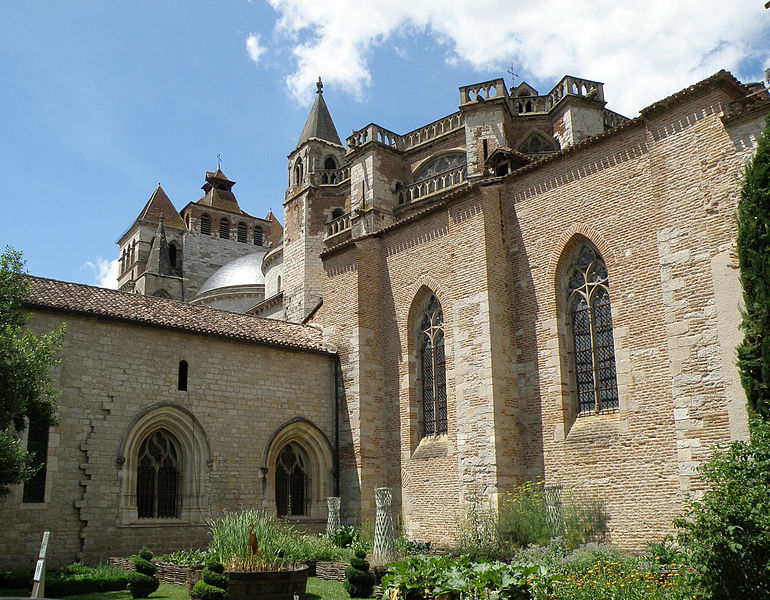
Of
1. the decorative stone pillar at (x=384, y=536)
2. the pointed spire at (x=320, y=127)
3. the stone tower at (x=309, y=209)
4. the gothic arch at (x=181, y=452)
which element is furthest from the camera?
the pointed spire at (x=320, y=127)

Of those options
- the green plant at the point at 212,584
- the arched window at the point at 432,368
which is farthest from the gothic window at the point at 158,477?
the arched window at the point at 432,368

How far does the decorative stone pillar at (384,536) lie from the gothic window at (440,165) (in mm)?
14934

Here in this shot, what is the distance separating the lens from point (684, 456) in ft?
38.5

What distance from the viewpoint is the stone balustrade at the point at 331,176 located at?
3011 cm

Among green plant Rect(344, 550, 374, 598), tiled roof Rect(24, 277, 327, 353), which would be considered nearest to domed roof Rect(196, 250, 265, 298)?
tiled roof Rect(24, 277, 327, 353)

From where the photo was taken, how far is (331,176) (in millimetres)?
30656

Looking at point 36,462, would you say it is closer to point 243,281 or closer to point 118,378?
point 118,378

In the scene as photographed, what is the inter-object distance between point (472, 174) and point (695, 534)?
16.4 meters

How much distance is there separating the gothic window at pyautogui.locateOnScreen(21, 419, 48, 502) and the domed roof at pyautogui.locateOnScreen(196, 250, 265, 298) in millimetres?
23257

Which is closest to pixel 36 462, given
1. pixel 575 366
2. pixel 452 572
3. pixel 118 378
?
pixel 118 378

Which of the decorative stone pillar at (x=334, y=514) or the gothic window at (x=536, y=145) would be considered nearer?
the decorative stone pillar at (x=334, y=514)

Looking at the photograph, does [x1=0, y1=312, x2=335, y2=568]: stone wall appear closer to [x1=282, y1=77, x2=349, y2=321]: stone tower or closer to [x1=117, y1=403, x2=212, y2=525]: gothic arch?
[x1=117, y1=403, x2=212, y2=525]: gothic arch

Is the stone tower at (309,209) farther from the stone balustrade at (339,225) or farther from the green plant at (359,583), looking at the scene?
the green plant at (359,583)

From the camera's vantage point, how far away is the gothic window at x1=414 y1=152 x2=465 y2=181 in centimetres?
2566
